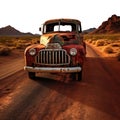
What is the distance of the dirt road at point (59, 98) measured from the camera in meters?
6.66

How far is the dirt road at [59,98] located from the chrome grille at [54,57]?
2.45 feet

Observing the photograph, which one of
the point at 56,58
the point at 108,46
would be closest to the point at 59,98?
the point at 56,58

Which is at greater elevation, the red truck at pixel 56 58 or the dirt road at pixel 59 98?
the red truck at pixel 56 58

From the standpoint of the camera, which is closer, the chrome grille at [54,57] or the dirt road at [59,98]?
the dirt road at [59,98]

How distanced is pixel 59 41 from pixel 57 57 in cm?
92

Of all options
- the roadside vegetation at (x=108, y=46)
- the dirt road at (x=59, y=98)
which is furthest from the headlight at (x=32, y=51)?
the roadside vegetation at (x=108, y=46)

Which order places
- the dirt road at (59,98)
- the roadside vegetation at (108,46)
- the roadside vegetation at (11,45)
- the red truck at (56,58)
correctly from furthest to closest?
the roadside vegetation at (11,45), the roadside vegetation at (108,46), the red truck at (56,58), the dirt road at (59,98)

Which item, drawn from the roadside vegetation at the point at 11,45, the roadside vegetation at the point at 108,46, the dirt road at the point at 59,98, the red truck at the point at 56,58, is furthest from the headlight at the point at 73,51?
the roadside vegetation at the point at 11,45

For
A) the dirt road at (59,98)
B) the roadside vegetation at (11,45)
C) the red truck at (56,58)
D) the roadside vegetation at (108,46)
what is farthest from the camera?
the roadside vegetation at (11,45)

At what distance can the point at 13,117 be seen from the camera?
21.2ft

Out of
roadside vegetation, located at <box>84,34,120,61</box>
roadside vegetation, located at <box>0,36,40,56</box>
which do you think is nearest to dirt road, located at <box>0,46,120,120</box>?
roadside vegetation, located at <box>84,34,120,61</box>

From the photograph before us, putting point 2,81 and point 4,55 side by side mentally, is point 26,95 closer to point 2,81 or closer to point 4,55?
point 2,81

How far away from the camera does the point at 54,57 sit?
10.8 metres

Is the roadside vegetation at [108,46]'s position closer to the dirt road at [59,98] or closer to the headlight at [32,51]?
→ the dirt road at [59,98]
